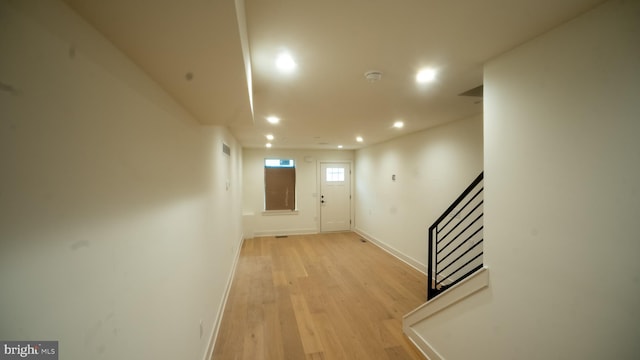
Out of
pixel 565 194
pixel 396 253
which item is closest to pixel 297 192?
pixel 396 253

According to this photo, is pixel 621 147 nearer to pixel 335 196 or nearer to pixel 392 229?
pixel 392 229

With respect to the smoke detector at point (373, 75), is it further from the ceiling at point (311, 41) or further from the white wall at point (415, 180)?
the white wall at point (415, 180)

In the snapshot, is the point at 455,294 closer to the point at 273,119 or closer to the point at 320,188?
the point at 273,119

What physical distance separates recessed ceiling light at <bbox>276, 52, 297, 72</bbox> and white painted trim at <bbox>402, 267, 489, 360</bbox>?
6.22ft

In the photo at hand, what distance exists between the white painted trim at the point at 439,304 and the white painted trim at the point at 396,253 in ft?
5.76

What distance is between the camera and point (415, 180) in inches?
168

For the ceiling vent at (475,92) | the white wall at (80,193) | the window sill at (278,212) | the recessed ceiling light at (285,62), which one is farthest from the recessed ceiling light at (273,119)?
the window sill at (278,212)

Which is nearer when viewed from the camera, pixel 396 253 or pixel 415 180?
pixel 415 180

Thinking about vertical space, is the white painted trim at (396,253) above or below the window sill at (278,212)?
below

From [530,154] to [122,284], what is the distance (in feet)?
6.73

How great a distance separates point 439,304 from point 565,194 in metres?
1.31

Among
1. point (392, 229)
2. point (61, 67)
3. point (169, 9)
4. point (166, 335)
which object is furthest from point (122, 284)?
point (392, 229)

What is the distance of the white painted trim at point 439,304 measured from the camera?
5.39 ft

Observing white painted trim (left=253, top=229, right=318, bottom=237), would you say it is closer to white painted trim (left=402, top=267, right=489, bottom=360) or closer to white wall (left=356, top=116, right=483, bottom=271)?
white wall (left=356, top=116, right=483, bottom=271)
